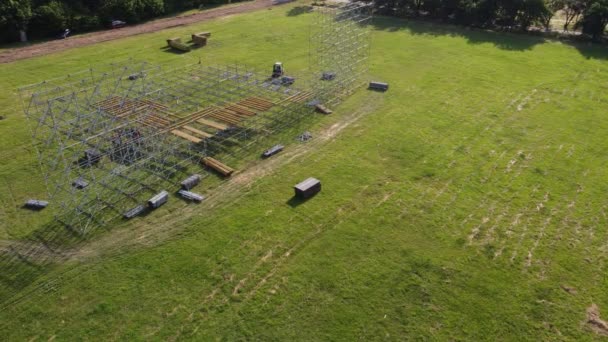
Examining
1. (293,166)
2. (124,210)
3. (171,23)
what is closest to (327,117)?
(293,166)

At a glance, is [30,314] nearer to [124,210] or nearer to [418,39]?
[124,210]

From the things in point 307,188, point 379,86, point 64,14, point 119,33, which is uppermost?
point 64,14

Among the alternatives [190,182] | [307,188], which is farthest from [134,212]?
[307,188]

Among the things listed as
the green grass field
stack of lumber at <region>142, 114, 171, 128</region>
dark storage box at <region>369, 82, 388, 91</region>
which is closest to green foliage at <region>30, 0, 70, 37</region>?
the green grass field

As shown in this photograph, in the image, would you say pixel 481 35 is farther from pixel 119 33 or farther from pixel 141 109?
pixel 119 33

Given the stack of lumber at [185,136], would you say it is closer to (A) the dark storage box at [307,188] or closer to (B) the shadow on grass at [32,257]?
(A) the dark storage box at [307,188]

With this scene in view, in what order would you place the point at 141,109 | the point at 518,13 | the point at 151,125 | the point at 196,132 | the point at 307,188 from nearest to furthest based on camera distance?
the point at 307,188 < the point at 151,125 < the point at 196,132 < the point at 141,109 < the point at 518,13

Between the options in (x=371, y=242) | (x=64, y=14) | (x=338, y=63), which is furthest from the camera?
(x=64, y=14)
